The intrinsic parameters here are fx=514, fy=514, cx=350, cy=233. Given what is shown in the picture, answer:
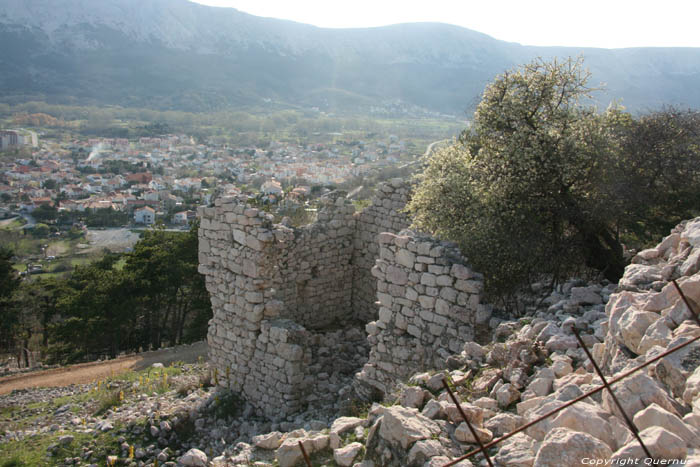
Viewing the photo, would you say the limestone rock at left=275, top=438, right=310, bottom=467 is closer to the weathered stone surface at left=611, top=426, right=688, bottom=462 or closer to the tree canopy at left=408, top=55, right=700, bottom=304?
the weathered stone surface at left=611, top=426, right=688, bottom=462

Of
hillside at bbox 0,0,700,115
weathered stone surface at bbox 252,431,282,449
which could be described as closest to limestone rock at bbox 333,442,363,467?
weathered stone surface at bbox 252,431,282,449

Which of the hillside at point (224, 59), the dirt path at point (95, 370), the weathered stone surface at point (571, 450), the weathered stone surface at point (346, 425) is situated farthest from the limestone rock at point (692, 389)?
the hillside at point (224, 59)

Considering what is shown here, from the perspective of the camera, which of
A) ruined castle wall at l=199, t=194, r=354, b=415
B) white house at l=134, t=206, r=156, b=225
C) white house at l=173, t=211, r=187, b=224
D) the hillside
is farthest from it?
the hillside

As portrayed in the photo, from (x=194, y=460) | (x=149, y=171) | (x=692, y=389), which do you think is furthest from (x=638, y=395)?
(x=149, y=171)

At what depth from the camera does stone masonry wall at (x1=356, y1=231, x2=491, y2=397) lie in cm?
630

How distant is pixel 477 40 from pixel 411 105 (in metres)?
41.3

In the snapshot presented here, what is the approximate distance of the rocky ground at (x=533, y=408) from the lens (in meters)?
2.96

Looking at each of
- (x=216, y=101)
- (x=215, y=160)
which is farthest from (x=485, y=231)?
(x=216, y=101)

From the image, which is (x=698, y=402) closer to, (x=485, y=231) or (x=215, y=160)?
(x=485, y=231)

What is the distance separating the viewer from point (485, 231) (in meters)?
7.12

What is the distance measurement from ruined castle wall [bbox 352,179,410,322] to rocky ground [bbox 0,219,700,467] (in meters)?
3.14

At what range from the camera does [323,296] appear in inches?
428

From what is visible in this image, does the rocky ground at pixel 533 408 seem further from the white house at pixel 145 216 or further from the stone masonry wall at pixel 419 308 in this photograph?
the white house at pixel 145 216

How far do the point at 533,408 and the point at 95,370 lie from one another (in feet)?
46.6
